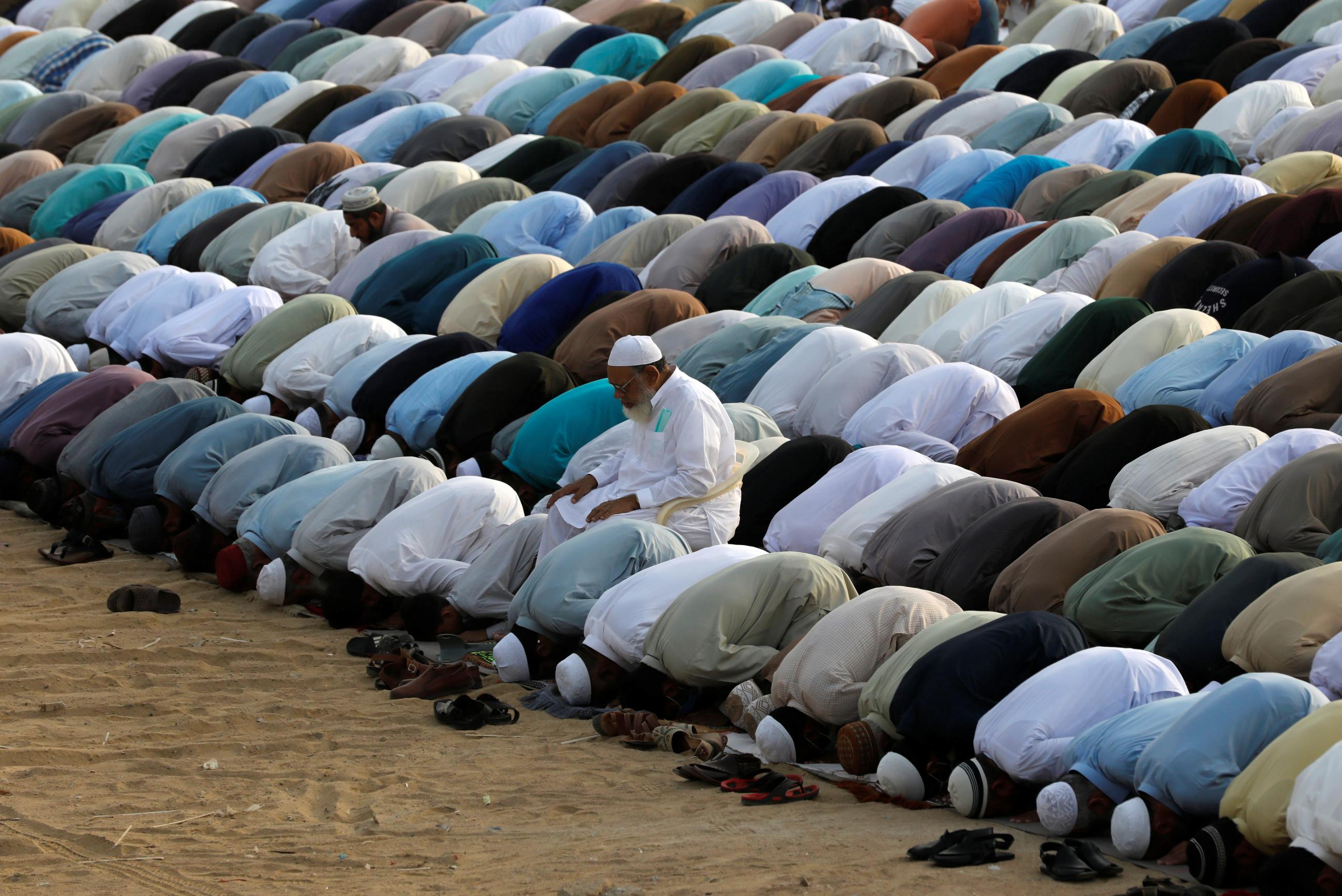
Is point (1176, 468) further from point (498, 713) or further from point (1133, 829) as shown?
point (498, 713)

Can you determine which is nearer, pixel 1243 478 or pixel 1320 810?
pixel 1320 810

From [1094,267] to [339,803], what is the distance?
4.96 metres

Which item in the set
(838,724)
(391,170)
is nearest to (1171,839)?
(838,724)

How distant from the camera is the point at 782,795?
172 inches

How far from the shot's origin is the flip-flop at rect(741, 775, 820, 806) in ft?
14.3

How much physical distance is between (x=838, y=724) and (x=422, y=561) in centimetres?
204

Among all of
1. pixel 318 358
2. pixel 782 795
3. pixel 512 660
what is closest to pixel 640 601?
pixel 512 660

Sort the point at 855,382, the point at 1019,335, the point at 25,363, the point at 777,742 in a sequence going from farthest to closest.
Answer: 1. the point at 25,363
2. the point at 1019,335
3. the point at 855,382
4. the point at 777,742

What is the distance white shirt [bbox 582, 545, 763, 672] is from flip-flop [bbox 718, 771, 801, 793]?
76cm

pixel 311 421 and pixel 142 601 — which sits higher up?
pixel 311 421

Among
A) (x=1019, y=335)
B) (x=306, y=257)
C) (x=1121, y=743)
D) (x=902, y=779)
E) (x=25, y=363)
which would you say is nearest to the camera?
(x=1121, y=743)

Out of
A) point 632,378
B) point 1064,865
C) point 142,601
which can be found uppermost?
point 632,378

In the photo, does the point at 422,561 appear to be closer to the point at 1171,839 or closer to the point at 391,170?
the point at 1171,839

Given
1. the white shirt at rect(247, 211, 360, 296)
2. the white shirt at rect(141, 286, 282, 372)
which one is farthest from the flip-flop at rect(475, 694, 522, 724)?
the white shirt at rect(247, 211, 360, 296)
